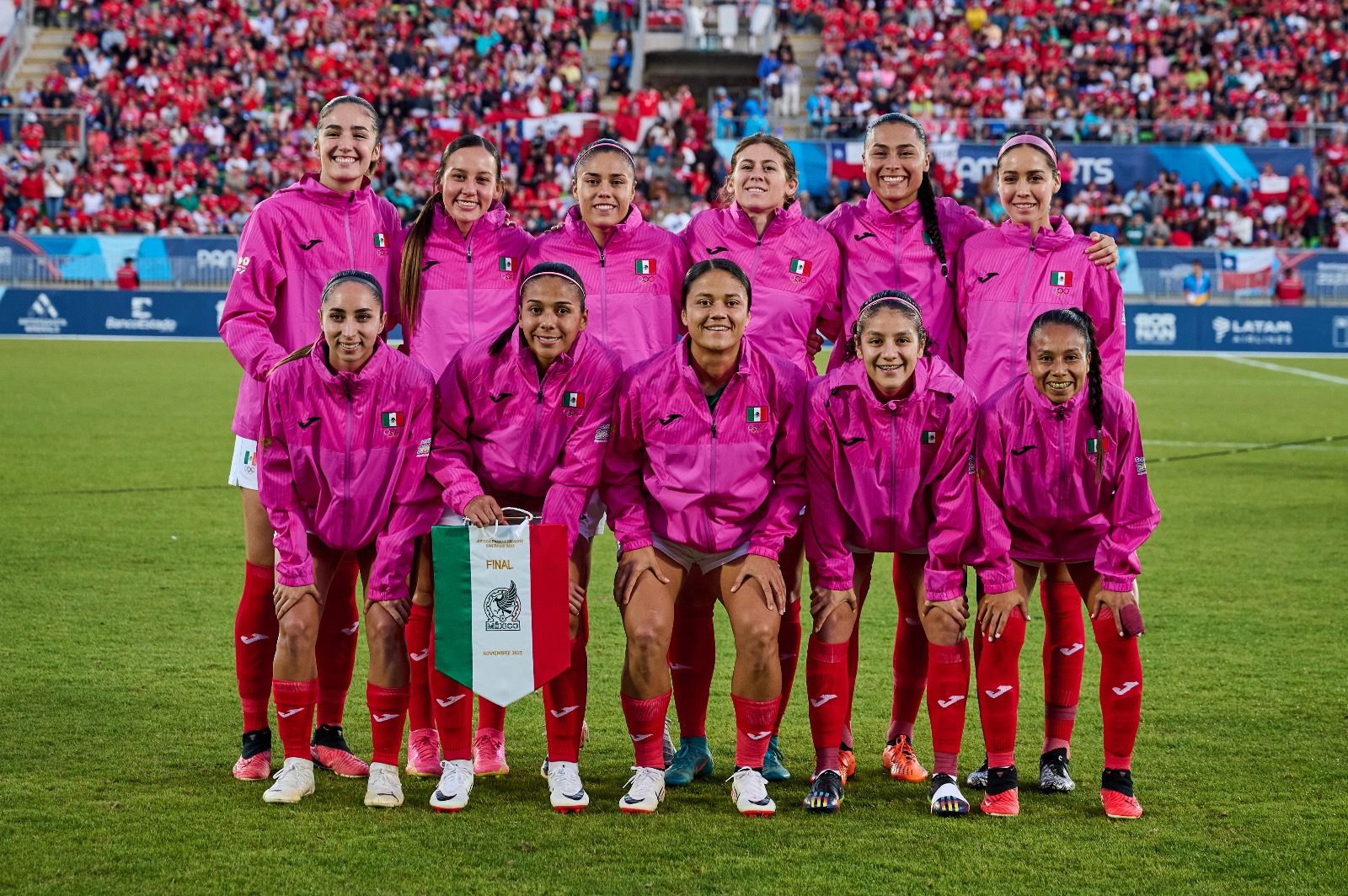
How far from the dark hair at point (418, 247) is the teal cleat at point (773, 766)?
197cm

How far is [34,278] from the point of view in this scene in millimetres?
24094

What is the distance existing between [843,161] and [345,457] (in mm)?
23734

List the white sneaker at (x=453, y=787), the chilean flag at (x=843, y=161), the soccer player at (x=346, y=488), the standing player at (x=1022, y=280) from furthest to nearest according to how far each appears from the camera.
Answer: the chilean flag at (x=843, y=161) < the standing player at (x=1022, y=280) < the soccer player at (x=346, y=488) < the white sneaker at (x=453, y=787)

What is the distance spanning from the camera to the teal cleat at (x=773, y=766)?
15.6 ft

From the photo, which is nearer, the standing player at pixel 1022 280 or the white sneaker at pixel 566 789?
the white sneaker at pixel 566 789

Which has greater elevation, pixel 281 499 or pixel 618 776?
pixel 281 499

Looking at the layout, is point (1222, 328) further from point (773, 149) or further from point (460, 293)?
point (460, 293)

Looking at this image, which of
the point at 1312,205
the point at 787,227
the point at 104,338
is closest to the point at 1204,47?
the point at 1312,205

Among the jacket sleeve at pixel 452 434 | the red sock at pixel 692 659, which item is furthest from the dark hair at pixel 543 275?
the red sock at pixel 692 659

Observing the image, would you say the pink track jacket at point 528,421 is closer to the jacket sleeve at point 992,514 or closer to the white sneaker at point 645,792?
the white sneaker at point 645,792

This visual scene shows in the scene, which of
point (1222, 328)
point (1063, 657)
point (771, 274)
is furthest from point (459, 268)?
point (1222, 328)

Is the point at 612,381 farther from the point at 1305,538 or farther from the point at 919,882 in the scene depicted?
the point at 1305,538

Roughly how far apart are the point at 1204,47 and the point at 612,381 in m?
31.2

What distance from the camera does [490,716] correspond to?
495cm
